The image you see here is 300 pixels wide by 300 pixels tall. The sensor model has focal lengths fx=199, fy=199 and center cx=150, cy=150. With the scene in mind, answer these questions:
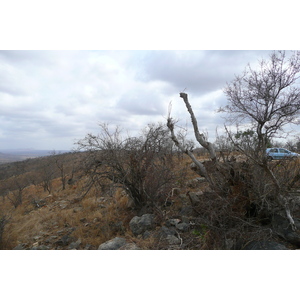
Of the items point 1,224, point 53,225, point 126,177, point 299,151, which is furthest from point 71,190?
point 299,151

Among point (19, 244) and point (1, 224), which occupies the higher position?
point (1, 224)

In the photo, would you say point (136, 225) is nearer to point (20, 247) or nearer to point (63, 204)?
point (20, 247)

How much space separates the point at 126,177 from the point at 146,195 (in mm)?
882

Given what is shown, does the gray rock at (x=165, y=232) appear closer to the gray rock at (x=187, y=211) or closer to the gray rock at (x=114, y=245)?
the gray rock at (x=187, y=211)

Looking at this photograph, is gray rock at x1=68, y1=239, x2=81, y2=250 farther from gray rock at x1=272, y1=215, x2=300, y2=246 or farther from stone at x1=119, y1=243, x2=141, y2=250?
gray rock at x1=272, y1=215, x2=300, y2=246

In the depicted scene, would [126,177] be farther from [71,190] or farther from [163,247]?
[71,190]

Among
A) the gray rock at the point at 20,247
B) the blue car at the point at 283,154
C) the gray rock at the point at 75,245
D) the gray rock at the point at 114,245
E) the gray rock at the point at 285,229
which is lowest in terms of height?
the gray rock at the point at 20,247

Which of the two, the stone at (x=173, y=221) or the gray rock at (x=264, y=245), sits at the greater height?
the gray rock at (x=264, y=245)

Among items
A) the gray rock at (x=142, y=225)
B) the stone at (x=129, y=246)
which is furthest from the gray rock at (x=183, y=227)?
the stone at (x=129, y=246)

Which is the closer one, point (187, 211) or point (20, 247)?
point (187, 211)

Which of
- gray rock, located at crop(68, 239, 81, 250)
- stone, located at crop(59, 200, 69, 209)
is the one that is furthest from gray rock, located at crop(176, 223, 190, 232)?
stone, located at crop(59, 200, 69, 209)

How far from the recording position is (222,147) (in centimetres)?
528

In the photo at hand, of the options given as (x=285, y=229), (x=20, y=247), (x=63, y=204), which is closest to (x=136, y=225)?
(x=285, y=229)

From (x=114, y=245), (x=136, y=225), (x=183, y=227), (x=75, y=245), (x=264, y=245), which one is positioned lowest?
(x=75, y=245)
